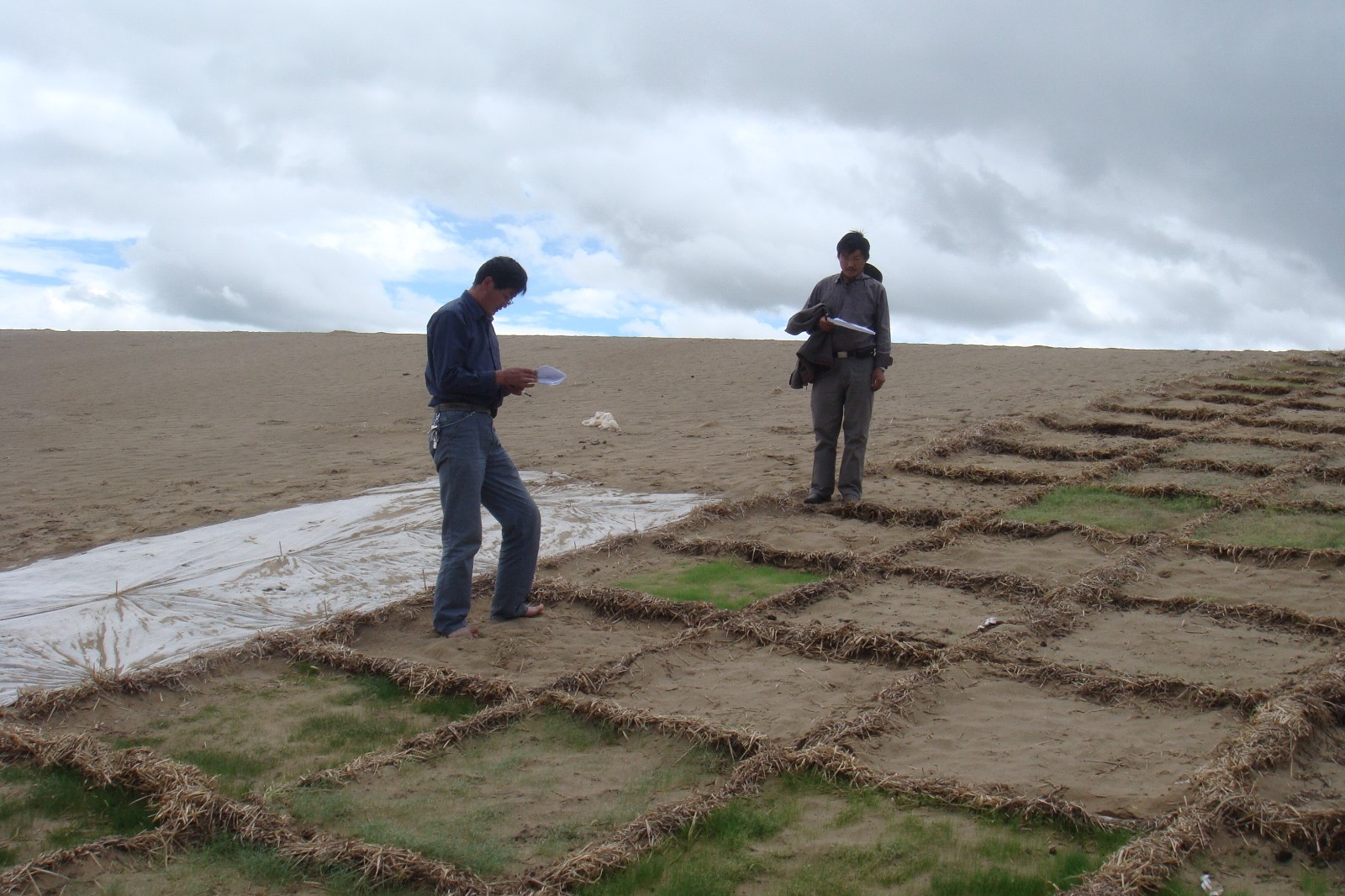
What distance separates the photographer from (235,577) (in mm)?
5359

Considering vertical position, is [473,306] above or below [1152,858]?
above

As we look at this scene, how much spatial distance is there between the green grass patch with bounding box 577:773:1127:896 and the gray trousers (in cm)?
400

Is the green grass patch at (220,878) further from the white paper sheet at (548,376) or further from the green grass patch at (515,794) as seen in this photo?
the white paper sheet at (548,376)

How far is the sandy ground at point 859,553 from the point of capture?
3438mm

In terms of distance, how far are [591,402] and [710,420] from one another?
8.60 feet

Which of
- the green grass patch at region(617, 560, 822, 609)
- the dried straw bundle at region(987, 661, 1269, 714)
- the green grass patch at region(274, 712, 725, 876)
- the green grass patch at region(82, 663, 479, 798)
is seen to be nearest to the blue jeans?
the green grass patch at region(82, 663, 479, 798)

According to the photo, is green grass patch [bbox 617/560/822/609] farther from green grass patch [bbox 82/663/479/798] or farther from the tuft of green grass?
the tuft of green grass

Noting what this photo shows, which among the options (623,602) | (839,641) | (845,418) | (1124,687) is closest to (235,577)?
(623,602)

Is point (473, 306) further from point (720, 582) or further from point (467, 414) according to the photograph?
point (720, 582)

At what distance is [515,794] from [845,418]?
424cm

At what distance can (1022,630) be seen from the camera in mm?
4387

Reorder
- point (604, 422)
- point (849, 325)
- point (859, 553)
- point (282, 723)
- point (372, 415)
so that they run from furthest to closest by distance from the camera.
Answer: point (372, 415) < point (604, 422) < point (849, 325) < point (859, 553) < point (282, 723)

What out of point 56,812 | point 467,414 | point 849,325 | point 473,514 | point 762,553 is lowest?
point 56,812

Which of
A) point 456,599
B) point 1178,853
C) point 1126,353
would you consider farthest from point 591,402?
point 1178,853
